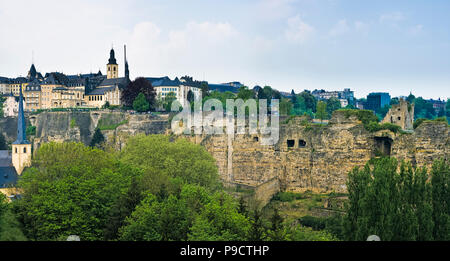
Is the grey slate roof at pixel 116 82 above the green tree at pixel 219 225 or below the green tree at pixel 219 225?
above

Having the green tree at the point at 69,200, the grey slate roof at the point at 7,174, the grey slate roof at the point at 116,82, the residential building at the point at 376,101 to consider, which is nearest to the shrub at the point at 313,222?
the green tree at the point at 69,200

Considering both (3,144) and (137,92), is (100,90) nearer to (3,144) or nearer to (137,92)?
(137,92)

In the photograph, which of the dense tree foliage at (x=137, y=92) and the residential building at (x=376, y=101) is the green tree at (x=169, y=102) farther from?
the residential building at (x=376, y=101)

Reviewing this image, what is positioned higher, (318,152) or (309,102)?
(309,102)

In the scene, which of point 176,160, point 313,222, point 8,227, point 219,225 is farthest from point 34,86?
point 219,225

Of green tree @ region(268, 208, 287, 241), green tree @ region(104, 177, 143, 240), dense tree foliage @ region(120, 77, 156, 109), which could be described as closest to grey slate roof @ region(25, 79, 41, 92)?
dense tree foliage @ region(120, 77, 156, 109)

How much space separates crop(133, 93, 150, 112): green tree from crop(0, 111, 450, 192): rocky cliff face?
64.9 ft

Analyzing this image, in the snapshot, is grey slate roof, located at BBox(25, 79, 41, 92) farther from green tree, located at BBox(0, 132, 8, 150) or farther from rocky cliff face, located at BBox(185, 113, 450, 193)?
rocky cliff face, located at BBox(185, 113, 450, 193)

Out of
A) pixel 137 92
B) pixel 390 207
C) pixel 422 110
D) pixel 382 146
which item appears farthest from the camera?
pixel 422 110

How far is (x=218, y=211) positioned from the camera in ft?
90.0

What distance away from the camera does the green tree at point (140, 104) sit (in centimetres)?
7969

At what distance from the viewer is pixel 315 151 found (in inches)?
1925

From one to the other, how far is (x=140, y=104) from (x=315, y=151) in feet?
124
